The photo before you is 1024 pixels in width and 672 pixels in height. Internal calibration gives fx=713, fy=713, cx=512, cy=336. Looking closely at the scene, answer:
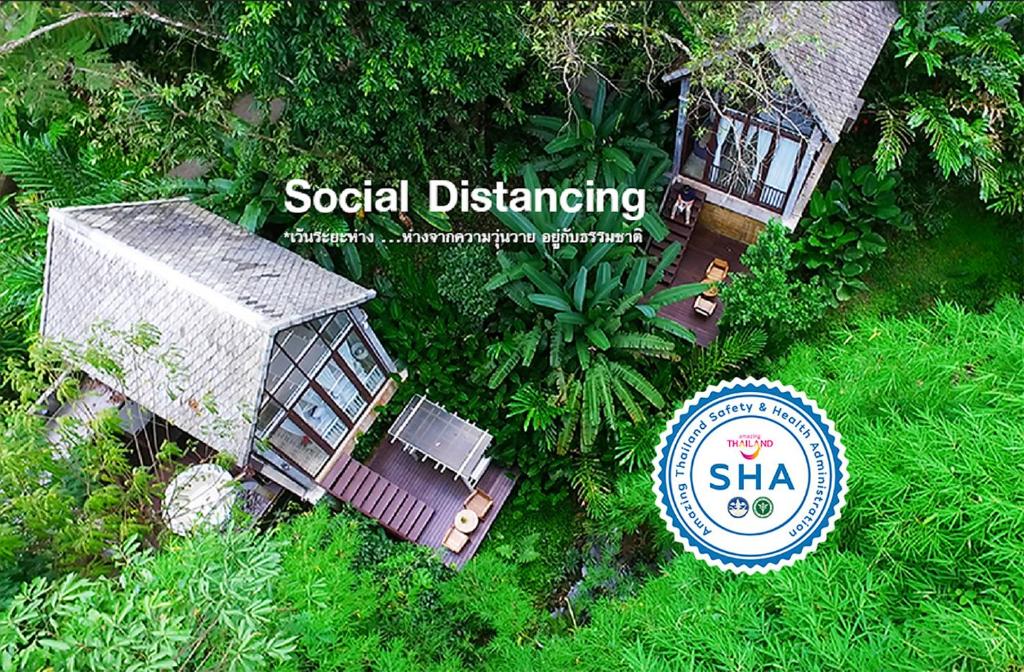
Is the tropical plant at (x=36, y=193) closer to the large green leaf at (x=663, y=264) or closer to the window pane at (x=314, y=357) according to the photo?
the window pane at (x=314, y=357)

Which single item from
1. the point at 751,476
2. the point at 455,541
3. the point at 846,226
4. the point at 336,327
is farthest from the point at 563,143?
the point at 751,476

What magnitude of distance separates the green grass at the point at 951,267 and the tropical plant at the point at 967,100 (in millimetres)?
1043

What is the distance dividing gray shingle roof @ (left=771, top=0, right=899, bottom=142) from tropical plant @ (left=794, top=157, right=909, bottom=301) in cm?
156

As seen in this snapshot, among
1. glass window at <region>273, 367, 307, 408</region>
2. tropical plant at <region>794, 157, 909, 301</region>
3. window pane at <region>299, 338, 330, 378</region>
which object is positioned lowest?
glass window at <region>273, 367, 307, 408</region>

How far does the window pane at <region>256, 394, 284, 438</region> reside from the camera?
351 inches

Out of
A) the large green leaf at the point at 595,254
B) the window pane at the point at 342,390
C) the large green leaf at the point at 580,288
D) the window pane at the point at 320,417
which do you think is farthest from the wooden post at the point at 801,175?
the window pane at the point at 320,417

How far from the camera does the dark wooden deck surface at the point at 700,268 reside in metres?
11.5

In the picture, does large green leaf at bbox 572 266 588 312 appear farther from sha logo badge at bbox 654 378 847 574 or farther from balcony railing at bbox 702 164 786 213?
sha logo badge at bbox 654 378 847 574

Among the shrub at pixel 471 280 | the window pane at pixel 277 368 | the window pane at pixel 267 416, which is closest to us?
the window pane at pixel 277 368

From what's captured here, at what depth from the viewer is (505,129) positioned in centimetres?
1158

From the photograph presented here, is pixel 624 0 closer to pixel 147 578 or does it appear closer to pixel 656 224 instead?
pixel 656 224

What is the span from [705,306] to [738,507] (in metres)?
5.54

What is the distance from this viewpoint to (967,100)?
1034 cm

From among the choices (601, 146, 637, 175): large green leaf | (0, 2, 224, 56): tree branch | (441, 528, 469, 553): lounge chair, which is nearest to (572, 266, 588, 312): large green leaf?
(601, 146, 637, 175): large green leaf
